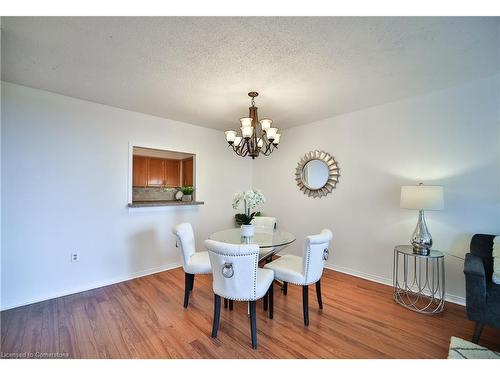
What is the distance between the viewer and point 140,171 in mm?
5215

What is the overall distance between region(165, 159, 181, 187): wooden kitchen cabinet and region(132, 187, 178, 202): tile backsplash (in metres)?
0.22

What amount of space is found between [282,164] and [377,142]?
5.27ft

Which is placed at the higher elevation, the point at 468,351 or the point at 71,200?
the point at 71,200

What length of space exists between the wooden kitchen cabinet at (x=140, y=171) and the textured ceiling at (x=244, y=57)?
8.70 feet

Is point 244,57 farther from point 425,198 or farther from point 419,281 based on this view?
point 419,281

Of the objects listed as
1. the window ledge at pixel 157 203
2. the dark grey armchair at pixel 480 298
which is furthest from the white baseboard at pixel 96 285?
the dark grey armchair at pixel 480 298

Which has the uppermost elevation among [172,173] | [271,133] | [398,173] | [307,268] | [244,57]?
[244,57]

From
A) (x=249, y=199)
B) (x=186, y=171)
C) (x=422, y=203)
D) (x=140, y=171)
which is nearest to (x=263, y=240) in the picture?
(x=249, y=199)

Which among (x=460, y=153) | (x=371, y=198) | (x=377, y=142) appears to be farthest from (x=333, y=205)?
(x=460, y=153)

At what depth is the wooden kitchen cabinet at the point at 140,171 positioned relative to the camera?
5.14m

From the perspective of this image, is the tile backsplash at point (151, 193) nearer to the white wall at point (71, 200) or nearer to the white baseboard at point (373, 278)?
the white wall at point (71, 200)

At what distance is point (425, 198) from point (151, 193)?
5.26m

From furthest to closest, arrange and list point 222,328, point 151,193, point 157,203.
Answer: point 151,193 < point 157,203 < point 222,328
